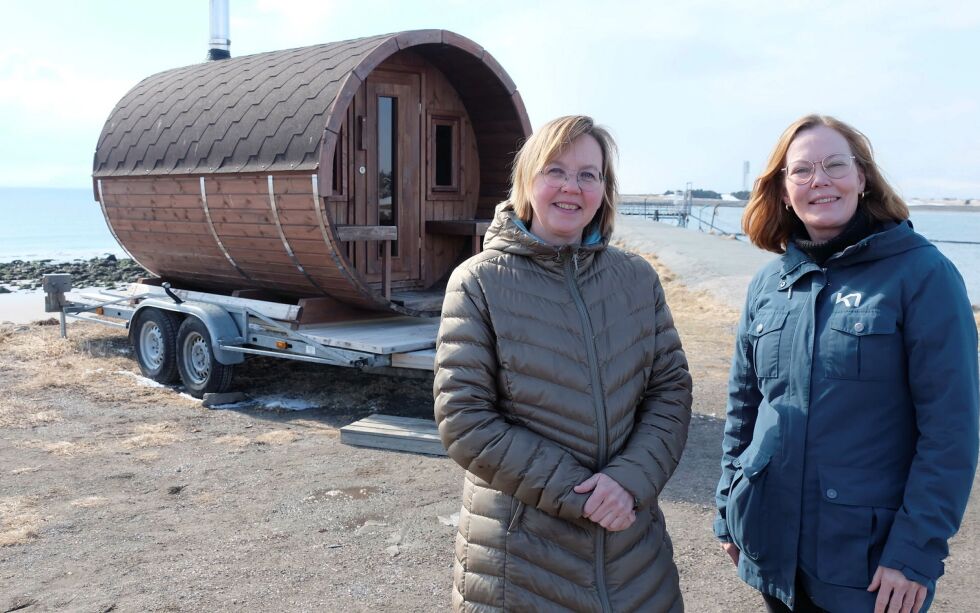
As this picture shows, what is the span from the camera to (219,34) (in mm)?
12789

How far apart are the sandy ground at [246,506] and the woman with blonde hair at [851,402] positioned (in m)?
2.14

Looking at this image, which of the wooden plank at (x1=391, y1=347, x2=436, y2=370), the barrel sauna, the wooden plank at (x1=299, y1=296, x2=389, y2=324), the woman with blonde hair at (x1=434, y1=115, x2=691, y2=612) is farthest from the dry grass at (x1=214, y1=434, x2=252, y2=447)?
the woman with blonde hair at (x1=434, y1=115, x2=691, y2=612)

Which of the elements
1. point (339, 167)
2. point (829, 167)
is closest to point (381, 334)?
point (339, 167)

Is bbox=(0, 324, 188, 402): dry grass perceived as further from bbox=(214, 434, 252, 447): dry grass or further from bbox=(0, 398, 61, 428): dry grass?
bbox=(214, 434, 252, 447): dry grass

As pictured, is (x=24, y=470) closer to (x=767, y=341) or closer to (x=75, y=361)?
(x=75, y=361)

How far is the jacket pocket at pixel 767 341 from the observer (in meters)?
2.82

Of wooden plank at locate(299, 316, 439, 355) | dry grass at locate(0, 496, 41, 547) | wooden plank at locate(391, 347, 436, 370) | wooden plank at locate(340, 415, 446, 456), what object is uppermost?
wooden plank at locate(299, 316, 439, 355)

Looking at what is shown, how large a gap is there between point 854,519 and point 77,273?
29385 mm

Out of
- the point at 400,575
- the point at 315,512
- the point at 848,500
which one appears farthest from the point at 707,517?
the point at 848,500

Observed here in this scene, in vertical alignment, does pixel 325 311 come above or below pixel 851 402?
below

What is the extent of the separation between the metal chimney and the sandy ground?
16.4 ft

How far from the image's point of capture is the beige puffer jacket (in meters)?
2.68

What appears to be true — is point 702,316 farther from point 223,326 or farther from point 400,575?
point 400,575

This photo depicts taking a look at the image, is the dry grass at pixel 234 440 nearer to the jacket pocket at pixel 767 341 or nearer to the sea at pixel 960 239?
the jacket pocket at pixel 767 341
